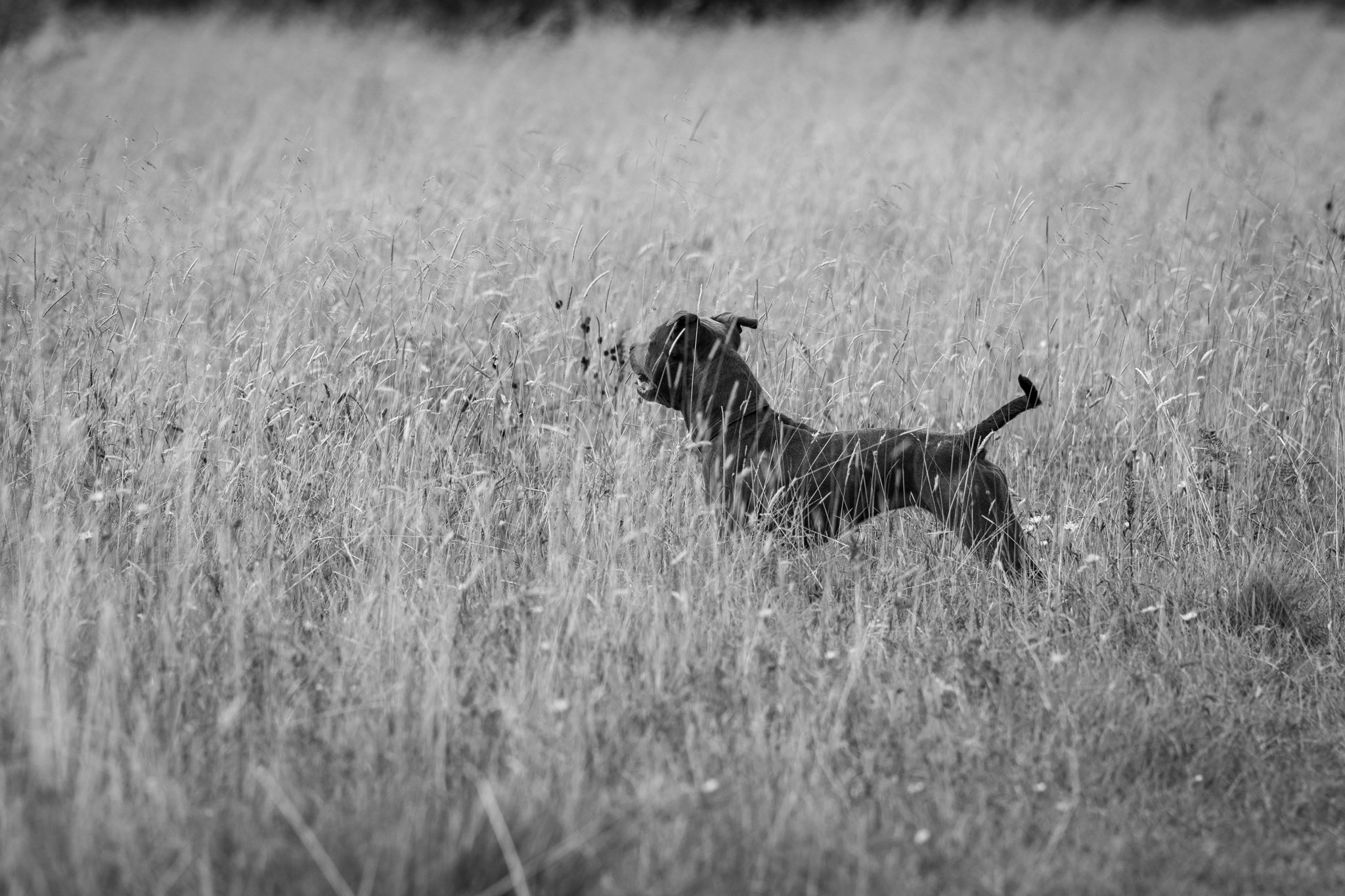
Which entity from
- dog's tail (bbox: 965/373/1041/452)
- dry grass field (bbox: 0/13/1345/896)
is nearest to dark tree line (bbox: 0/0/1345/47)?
dry grass field (bbox: 0/13/1345/896)

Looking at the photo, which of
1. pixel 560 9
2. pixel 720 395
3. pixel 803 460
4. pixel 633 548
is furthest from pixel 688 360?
pixel 560 9

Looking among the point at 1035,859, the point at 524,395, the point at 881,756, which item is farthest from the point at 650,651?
the point at 524,395

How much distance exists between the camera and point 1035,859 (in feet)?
8.42

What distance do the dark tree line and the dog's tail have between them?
14.6 meters

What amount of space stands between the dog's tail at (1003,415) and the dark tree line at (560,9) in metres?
14.6

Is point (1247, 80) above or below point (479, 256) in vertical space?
above

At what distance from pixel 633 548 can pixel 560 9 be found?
1567cm

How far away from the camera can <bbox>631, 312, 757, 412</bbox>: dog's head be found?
13.3ft

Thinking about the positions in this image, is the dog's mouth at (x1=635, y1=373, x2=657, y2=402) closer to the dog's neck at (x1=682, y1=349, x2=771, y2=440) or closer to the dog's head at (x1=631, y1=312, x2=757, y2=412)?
the dog's head at (x1=631, y1=312, x2=757, y2=412)

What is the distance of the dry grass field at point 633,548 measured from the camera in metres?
2.55

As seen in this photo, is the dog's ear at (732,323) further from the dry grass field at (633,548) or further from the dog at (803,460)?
the dry grass field at (633,548)

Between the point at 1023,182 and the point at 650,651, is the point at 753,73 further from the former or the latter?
the point at 650,651

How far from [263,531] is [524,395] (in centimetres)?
124

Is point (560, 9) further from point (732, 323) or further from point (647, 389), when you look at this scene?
point (647, 389)
